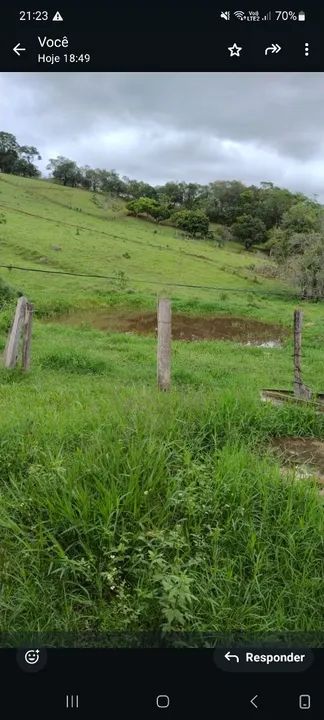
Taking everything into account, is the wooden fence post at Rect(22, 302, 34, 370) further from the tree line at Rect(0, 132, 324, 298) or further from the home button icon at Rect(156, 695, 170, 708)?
the tree line at Rect(0, 132, 324, 298)

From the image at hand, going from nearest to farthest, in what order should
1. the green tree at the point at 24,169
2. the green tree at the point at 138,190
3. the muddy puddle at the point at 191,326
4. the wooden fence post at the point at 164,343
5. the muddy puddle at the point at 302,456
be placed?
the muddy puddle at the point at 302,456
the wooden fence post at the point at 164,343
the muddy puddle at the point at 191,326
the green tree at the point at 24,169
the green tree at the point at 138,190

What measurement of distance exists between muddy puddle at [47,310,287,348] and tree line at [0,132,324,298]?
18.0 m

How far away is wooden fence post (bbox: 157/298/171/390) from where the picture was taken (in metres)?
6.40

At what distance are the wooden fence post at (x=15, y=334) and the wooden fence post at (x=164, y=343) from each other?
319 centimetres

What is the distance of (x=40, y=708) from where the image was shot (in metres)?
1.64

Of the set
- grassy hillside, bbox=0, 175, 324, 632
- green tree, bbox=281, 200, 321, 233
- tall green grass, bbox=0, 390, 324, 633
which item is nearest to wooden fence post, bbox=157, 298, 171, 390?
grassy hillside, bbox=0, 175, 324, 632

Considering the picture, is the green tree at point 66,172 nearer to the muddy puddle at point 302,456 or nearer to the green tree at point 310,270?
the green tree at point 310,270

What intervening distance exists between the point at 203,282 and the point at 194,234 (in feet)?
60.7

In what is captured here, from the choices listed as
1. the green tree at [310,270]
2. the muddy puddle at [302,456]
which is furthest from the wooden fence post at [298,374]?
the green tree at [310,270]

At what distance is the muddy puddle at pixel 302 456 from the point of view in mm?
4230
